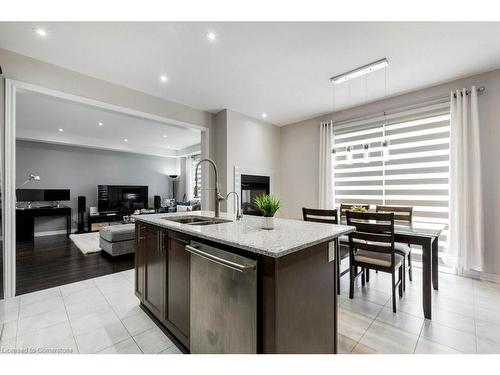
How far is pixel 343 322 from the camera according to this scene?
207cm

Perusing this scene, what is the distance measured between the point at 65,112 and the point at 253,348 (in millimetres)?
5790

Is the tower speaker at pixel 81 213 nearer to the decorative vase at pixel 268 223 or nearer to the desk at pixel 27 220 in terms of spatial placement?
the desk at pixel 27 220

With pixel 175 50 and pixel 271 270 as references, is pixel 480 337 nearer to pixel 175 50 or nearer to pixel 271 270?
pixel 271 270

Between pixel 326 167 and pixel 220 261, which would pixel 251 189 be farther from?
pixel 220 261

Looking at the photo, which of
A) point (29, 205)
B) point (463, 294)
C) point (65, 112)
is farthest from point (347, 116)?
point (29, 205)

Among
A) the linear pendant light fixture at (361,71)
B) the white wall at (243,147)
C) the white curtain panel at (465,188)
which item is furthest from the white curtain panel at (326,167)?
the white curtain panel at (465,188)

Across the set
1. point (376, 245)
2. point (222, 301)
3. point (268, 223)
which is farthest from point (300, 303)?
point (376, 245)

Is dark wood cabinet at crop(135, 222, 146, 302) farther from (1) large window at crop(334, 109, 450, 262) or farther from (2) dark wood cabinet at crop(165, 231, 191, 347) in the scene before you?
(1) large window at crop(334, 109, 450, 262)

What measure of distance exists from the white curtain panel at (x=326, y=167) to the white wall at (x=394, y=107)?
205mm

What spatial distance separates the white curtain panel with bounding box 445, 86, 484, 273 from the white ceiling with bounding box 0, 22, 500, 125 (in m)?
0.55

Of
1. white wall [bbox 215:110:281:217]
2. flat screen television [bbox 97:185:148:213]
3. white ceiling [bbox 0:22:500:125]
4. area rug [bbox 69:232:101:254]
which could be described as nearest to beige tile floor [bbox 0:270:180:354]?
area rug [bbox 69:232:101:254]

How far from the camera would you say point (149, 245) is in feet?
6.87

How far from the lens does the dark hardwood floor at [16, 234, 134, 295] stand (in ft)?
9.78

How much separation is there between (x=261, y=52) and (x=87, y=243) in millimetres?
5455
